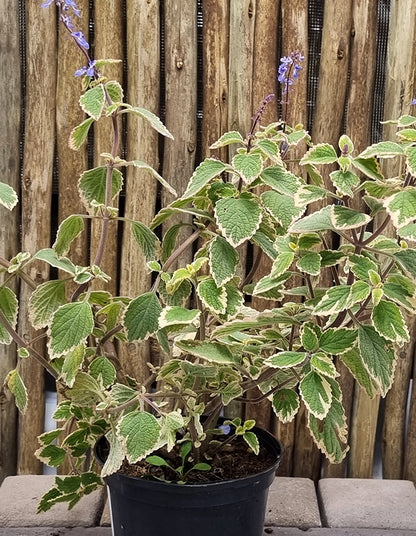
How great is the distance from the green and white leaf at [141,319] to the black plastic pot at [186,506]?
0.30m

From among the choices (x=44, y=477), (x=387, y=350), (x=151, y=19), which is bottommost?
(x=44, y=477)

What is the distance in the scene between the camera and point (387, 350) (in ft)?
4.40

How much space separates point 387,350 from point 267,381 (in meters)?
0.32

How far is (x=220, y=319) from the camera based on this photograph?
1364 mm

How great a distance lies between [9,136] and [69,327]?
33.4 inches

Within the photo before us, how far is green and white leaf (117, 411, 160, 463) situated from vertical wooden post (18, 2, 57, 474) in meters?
0.81

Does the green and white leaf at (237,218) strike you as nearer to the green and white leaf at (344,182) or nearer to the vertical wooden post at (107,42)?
the green and white leaf at (344,182)

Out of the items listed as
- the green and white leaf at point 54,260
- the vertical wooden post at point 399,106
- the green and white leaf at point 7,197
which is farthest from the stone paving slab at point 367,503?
the green and white leaf at point 7,197

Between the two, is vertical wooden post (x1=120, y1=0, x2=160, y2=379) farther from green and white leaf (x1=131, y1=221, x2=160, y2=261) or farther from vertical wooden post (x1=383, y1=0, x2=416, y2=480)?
vertical wooden post (x1=383, y1=0, x2=416, y2=480)

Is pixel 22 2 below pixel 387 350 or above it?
above

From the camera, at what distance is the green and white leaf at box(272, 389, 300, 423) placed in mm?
1495

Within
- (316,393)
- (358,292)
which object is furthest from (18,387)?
(358,292)

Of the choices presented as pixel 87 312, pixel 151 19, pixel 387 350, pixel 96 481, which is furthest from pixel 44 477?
pixel 151 19

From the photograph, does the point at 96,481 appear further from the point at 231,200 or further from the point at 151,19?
the point at 151,19
